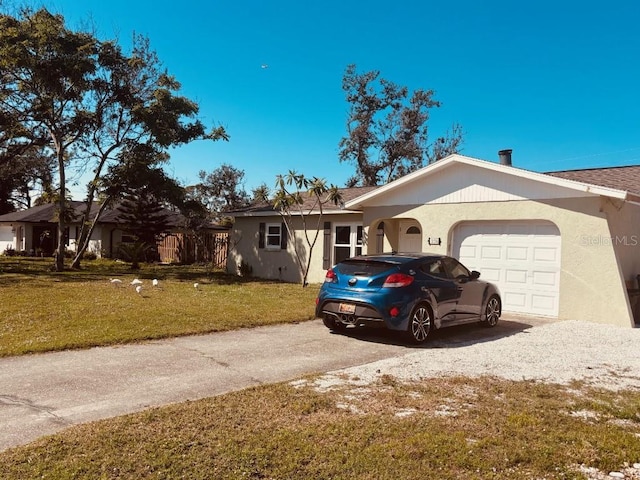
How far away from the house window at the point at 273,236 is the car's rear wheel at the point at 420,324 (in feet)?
39.9

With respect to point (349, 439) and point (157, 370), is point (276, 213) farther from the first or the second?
point (349, 439)

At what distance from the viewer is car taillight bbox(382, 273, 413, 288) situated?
7891 millimetres

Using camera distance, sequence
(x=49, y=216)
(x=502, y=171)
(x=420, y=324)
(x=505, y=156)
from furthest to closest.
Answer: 1. (x=49, y=216)
2. (x=505, y=156)
3. (x=502, y=171)
4. (x=420, y=324)

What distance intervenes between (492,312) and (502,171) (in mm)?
3983

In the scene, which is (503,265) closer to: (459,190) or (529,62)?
(459,190)

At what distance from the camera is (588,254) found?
10867 mm

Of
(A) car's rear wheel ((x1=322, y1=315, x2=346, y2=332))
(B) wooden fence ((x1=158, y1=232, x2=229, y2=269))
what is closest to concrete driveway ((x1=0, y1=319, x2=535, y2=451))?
(A) car's rear wheel ((x1=322, y1=315, x2=346, y2=332))

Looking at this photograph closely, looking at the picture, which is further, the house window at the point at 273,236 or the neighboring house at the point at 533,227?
the house window at the point at 273,236

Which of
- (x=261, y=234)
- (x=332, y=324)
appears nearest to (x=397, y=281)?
(x=332, y=324)

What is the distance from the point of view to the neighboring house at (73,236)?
29734mm

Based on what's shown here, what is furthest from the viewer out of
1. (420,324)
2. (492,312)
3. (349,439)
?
(492,312)

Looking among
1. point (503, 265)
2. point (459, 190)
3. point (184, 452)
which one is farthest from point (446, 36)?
point (184, 452)

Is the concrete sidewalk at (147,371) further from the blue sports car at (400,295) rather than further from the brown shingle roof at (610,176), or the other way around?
the brown shingle roof at (610,176)


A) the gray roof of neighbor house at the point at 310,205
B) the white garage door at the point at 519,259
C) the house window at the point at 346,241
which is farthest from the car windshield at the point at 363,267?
the gray roof of neighbor house at the point at 310,205
